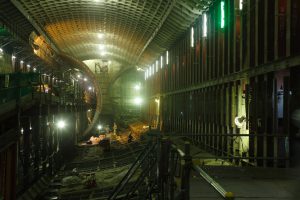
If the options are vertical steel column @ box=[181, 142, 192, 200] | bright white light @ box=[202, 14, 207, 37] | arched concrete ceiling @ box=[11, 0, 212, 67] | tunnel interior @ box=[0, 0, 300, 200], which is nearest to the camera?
vertical steel column @ box=[181, 142, 192, 200]

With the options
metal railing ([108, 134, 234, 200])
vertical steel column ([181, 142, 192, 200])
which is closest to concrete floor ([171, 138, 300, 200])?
Answer: metal railing ([108, 134, 234, 200])

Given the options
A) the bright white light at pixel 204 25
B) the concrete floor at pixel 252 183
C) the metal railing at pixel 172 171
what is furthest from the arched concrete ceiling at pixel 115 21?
the metal railing at pixel 172 171

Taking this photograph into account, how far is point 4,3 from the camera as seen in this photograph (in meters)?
18.9

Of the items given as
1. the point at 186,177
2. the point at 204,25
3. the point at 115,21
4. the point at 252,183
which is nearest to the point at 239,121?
the point at 252,183

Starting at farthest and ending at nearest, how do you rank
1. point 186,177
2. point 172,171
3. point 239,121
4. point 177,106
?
point 177,106
point 239,121
point 172,171
point 186,177

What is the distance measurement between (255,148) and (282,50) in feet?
11.9

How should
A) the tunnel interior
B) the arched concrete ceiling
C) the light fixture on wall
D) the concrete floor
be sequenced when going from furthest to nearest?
the arched concrete ceiling → the light fixture on wall → the tunnel interior → the concrete floor

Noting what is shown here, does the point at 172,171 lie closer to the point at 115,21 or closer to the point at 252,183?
the point at 252,183

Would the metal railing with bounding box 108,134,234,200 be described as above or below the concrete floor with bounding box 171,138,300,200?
above

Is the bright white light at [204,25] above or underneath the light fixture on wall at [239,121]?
above

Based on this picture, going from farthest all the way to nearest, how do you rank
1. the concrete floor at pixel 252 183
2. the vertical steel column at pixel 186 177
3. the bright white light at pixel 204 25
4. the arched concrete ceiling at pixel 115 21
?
the arched concrete ceiling at pixel 115 21, the bright white light at pixel 204 25, the concrete floor at pixel 252 183, the vertical steel column at pixel 186 177

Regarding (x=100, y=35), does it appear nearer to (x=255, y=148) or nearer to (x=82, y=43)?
(x=82, y=43)

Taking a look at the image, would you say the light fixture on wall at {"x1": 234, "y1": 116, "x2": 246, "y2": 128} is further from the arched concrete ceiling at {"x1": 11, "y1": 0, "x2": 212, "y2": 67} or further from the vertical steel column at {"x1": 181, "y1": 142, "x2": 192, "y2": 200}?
the vertical steel column at {"x1": 181, "y1": 142, "x2": 192, "y2": 200}

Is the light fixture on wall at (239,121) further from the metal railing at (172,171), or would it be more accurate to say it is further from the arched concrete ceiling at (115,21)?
the arched concrete ceiling at (115,21)
